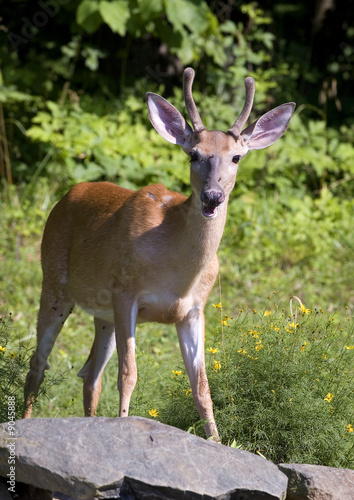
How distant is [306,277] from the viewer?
8086 millimetres

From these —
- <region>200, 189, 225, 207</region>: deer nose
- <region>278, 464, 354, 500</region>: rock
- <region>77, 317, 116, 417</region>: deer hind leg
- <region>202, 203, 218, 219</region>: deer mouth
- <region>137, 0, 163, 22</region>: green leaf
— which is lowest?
<region>77, 317, 116, 417</region>: deer hind leg

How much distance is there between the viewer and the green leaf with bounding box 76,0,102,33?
7863 mm

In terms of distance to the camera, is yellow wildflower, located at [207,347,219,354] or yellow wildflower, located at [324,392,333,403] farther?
yellow wildflower, located at [207,347,219,354]

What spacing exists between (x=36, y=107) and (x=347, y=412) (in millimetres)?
6152

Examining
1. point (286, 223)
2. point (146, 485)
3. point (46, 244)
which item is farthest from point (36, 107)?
point (146, 485)

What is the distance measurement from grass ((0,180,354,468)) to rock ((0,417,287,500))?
0.65 metres

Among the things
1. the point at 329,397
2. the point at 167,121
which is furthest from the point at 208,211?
the point at 329,397

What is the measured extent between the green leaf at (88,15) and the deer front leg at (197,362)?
4.28 metres

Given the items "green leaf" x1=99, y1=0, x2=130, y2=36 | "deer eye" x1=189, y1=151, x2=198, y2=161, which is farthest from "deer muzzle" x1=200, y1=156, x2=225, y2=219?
"green leaf" x1=99, y1=0, x2=130, y2=36

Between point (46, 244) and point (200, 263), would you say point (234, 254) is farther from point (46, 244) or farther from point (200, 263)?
point (200, 263)

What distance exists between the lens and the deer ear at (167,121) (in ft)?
15.6

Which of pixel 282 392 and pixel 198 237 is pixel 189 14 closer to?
pixel 198 237

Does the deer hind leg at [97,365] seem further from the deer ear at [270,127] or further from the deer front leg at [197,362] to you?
the deer ear at [270,127]

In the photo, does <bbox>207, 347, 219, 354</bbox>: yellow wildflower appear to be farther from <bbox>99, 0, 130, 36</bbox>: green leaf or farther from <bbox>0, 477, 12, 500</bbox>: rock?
<bbox>99, 0, 130, 36</bbox>: green leaf
